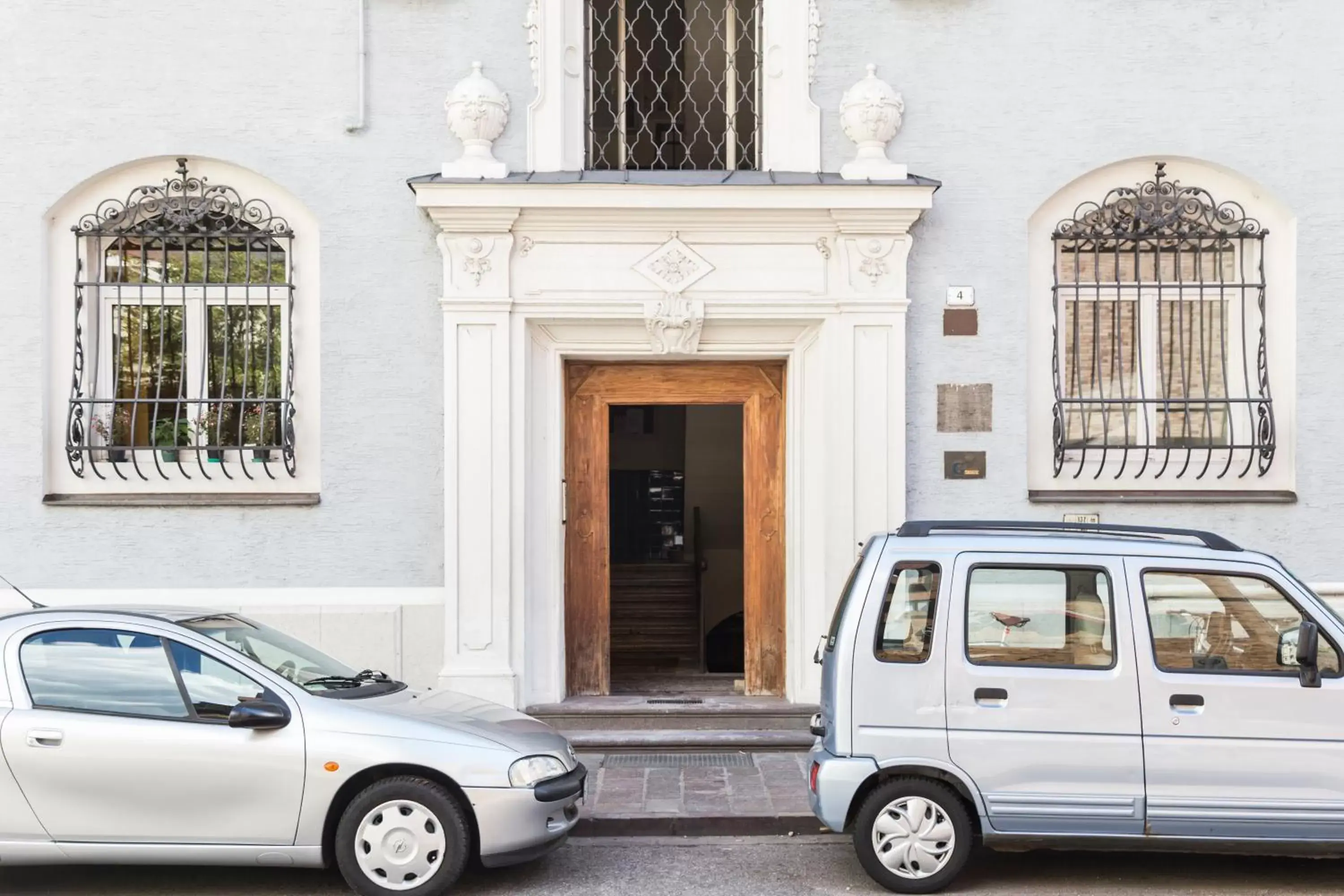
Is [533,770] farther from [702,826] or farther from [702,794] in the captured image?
[702,794]

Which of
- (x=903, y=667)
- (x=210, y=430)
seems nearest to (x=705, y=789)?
(x=903, y=667)

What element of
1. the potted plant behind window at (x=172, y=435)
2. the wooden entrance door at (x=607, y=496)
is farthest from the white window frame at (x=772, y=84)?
the potted plant behind window at (x=172, y=435)

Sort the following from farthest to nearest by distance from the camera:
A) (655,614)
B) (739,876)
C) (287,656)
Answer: (655,614) < (287,656) < (739,876)

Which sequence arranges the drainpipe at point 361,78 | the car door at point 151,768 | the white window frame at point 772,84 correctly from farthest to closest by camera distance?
the white window frame at point 772,84, the drainpipe at point 361,78, the car door at point 151,768

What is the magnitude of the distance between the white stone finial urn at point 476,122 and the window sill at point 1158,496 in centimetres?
450

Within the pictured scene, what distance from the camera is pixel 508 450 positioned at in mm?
9211

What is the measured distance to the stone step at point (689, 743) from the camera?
29.6 feet

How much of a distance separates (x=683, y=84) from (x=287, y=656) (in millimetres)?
5692

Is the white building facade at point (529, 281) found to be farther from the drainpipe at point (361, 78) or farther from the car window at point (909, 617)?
the car window at point (909, 617)

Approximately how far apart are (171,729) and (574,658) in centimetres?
442

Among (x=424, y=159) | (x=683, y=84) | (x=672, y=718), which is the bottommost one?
(x=672, y=718)

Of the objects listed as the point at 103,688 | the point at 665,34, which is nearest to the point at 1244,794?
the point at 103,688

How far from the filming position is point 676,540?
14.6 metres

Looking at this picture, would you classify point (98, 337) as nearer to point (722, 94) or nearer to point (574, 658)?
point (574, 658)
